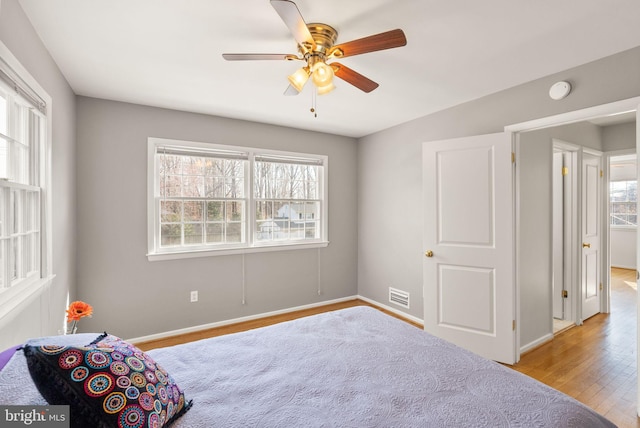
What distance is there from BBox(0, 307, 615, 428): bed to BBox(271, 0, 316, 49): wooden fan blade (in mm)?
1548

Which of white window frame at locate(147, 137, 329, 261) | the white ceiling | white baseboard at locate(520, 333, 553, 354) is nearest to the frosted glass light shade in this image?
the white ceiling

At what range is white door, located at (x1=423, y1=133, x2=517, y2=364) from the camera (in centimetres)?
274

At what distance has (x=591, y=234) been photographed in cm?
385

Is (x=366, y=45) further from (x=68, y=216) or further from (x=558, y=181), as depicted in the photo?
(x=558, y=181)

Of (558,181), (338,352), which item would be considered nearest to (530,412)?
(338,352)

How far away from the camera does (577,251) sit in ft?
12.0

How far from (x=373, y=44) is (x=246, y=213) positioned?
2.66 meters

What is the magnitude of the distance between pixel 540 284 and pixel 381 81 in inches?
103

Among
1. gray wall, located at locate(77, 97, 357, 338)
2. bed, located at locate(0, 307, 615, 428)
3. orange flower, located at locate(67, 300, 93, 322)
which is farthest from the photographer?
gray wall, located at locate(77, 97, 357, 338)

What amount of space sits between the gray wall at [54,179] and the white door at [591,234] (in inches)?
208

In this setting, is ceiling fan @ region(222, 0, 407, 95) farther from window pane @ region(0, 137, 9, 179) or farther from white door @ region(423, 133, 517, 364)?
white door @ region(423, 133, 517, 364)

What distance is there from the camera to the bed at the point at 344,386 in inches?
42.3

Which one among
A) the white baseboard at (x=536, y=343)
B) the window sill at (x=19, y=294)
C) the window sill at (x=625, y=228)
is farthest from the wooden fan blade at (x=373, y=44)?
the window sill at (x=625, y=228)

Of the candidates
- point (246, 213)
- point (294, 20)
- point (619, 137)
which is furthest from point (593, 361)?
point (246, 213)
